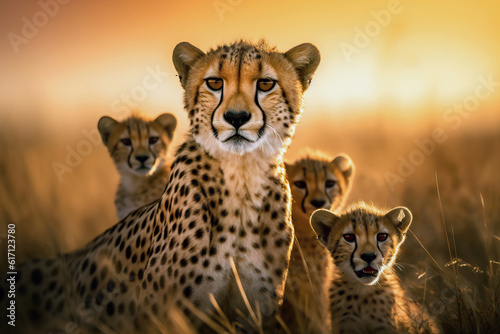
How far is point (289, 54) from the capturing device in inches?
108

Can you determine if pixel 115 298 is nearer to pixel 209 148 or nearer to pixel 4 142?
pixel 209 148

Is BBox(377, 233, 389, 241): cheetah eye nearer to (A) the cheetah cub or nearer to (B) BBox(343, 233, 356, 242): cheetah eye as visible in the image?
(A) the cheetah cub

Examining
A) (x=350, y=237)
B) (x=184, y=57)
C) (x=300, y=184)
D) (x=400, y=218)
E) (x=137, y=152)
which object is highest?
(x=184, y=57)

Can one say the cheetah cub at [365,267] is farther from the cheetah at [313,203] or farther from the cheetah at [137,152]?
the cheetah at [137,152]

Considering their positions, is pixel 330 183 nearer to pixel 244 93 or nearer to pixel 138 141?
pixel 138 141

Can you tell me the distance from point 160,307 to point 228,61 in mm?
1112

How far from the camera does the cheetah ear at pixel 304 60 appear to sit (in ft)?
8.96

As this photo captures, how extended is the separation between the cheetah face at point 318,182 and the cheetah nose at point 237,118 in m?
1.53

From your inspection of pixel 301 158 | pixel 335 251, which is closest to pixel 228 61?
pixel 335 251

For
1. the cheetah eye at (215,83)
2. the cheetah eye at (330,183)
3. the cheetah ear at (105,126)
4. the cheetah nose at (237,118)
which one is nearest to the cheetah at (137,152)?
the cheetah ear at (105,126)

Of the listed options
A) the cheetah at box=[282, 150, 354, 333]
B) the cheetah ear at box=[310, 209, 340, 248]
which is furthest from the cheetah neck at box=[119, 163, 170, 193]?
the cheetah ear at box=[310, 209, 340, 248]

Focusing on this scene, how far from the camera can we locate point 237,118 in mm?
2359

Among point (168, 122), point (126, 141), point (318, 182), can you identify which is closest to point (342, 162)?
point (318, 182)

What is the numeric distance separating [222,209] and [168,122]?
2.47 m
